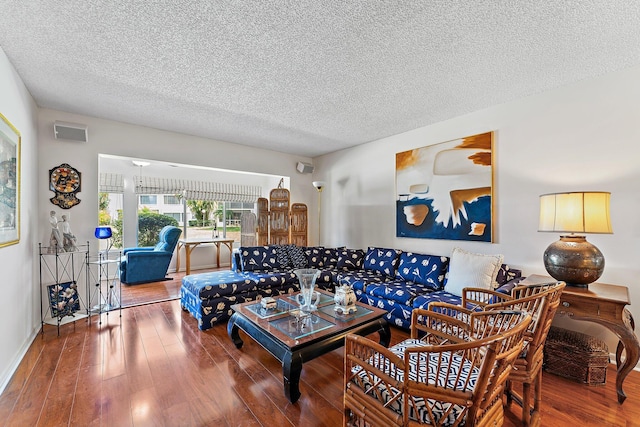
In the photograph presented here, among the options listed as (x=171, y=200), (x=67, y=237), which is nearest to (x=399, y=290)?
(x=67, y=237)

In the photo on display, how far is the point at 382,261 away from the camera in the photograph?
3.73 meters

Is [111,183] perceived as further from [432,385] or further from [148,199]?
[432,385]

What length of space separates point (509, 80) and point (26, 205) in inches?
185

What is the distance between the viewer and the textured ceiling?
1.60 metres

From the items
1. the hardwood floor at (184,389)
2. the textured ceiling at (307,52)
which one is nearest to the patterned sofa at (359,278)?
the hardwood floor at (184,389)

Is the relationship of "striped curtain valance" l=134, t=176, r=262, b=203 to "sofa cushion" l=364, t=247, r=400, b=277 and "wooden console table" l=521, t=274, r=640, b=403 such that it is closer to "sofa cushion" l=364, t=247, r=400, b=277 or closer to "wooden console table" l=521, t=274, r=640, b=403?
"sofa cushion" l=364, t=247, r=400, b=277

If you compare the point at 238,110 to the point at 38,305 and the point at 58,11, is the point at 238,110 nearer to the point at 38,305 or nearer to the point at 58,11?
the point at 58,11

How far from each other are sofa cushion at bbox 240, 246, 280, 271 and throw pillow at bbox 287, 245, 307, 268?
26 centimetres

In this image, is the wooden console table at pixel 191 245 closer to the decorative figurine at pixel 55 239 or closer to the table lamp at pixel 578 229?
the decorative figurine at pixel 55 239

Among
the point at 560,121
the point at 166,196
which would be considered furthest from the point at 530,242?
the point at 166,196

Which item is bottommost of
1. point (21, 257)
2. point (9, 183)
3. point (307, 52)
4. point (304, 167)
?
point (21, 257)

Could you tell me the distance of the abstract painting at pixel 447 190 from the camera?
3055mm

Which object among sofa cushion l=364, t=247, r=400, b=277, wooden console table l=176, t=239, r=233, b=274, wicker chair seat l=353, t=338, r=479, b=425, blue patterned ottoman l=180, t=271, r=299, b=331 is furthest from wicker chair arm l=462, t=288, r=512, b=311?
wooden console table l=176, t=239, r=233, b=274

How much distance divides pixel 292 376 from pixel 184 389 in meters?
0.81
